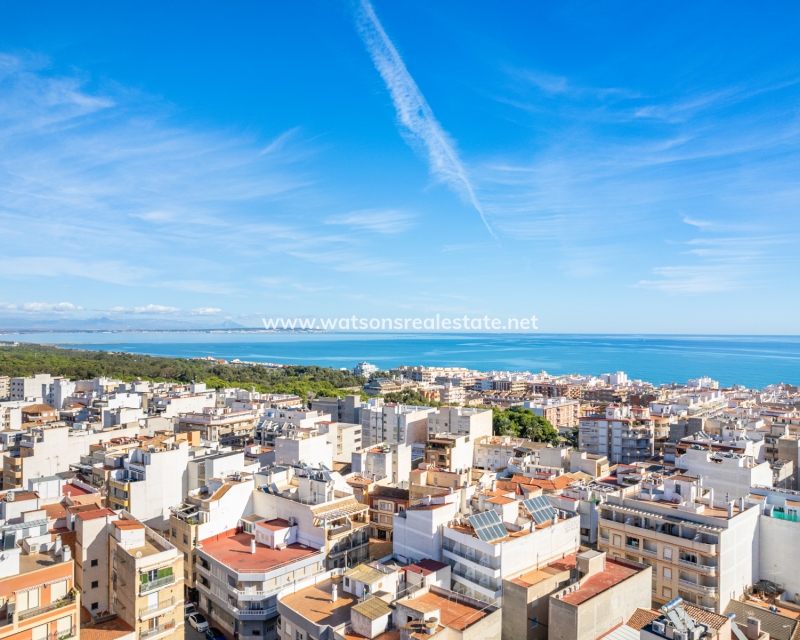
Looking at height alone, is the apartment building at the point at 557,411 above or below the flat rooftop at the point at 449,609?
below

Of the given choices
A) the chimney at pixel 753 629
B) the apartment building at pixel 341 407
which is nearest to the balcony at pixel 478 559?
the chimney at pixel 753 629

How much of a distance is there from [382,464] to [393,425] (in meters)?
10.4

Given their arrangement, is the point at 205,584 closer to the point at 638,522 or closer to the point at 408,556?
the point at 408,556

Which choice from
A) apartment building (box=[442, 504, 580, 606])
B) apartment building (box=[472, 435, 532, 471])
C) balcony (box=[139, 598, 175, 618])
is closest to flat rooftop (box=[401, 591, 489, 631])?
apartment building (box=[442, 504, 580, 606])

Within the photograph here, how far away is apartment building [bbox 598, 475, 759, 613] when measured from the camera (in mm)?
13297

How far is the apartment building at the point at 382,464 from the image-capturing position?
73.5 ft

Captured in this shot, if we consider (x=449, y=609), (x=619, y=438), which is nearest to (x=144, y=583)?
(x=449, y=609)

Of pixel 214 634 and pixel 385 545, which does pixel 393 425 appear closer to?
pixel 385 545

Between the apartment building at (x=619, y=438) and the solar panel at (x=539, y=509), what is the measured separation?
1825cm

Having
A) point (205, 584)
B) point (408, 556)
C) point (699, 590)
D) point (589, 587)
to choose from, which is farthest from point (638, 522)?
point (205, 584)

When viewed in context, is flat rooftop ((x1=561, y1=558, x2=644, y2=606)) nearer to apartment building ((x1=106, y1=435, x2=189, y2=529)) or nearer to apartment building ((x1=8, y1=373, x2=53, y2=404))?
apartment building ((x1=106, y1=435, x2=189, y2=529))

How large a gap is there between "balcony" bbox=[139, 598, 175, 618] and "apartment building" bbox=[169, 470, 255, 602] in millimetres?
3406

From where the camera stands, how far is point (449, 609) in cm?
1093

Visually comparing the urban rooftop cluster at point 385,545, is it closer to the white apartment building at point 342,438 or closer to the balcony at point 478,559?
the balcony at point 478,559
